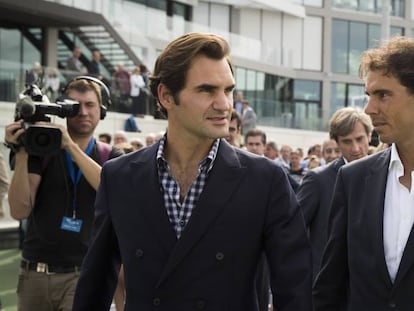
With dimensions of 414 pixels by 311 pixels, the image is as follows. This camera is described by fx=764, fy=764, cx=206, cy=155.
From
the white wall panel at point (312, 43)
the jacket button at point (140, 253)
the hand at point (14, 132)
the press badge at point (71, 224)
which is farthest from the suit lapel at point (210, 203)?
the white wall panel at point (312, 43)

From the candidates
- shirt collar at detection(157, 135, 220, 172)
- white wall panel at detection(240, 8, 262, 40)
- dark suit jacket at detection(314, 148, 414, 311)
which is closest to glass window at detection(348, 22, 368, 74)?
white wall panel at detection(240, 8, 262, 40)

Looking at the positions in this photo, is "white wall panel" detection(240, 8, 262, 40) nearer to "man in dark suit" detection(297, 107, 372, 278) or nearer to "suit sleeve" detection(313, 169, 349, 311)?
"man in dark suit" detection(297, 107, 372, 278)

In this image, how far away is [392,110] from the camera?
340 centimetres

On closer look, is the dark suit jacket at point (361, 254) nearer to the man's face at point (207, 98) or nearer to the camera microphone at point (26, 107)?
the man's face at point (207, 98)

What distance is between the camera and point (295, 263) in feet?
9.97

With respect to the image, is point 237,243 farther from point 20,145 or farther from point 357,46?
point 357,46

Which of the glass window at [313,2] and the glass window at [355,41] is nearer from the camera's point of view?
the glass window at [313,2]

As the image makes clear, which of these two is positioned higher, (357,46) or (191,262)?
(357,46)

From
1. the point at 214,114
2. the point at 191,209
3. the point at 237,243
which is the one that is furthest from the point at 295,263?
the point at 214,114

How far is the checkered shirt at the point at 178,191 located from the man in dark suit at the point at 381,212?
76cm

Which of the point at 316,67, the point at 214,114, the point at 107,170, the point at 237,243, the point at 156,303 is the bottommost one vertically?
the point at 156,303

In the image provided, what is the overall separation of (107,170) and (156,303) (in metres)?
0.65

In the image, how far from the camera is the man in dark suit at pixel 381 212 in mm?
3328

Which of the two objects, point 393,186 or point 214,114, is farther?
point 393,186
